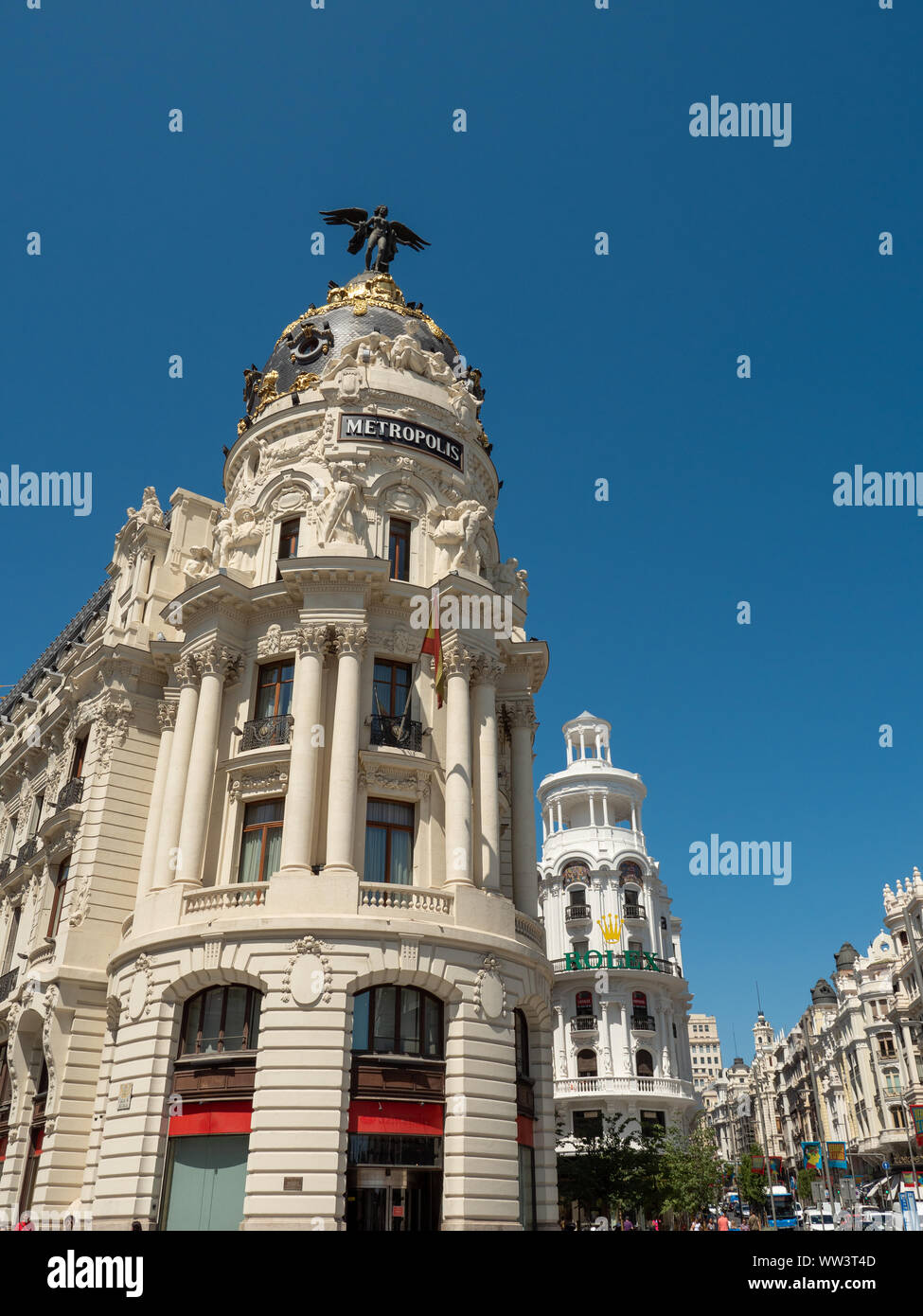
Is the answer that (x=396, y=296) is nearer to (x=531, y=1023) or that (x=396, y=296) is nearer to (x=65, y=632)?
(x=65, y=632)

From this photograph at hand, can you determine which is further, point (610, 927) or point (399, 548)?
point (610, 927)

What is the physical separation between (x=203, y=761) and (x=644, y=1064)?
43.7 metres

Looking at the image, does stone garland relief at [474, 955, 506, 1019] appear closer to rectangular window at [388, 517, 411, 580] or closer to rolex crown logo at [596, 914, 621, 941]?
rectangular window at [388, 517, 411, 580]

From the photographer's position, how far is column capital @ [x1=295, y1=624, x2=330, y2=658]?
32.4m

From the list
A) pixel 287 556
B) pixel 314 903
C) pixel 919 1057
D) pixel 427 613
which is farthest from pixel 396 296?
pixel 919 1057

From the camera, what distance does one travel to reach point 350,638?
32594 millimetres

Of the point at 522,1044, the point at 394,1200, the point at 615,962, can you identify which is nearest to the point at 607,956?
the point at 615,962

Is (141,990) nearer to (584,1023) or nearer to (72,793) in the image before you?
(72,793)

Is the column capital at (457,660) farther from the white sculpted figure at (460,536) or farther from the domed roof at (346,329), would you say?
the domed roof at (346,329)

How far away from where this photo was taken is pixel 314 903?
2820cm

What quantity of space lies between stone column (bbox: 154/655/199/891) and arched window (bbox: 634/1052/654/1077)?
1667 inches

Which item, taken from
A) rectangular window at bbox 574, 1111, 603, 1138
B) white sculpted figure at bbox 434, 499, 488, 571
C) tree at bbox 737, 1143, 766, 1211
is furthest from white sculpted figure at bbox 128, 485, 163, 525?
tree at bbox 737, 1143, 766, 1211

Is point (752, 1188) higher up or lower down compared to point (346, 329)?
lower down

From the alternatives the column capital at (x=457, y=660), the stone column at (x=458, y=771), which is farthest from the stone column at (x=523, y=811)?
the column capital at (x=457, y=660)
